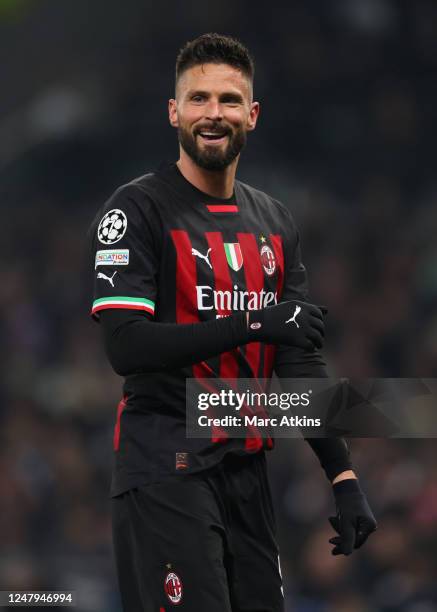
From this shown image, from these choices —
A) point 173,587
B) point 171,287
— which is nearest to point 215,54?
point 171,287

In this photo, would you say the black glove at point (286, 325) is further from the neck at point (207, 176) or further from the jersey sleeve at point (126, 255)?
the neck at point (207, 176)

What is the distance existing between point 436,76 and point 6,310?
13.0 feet

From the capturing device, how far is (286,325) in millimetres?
3406

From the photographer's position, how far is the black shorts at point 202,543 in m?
3.41

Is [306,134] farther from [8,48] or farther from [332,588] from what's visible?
[332,588]

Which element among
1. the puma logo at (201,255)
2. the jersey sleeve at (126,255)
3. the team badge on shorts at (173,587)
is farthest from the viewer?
the puma logo at (201,255)

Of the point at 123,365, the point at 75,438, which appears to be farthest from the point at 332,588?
the point at 123,365

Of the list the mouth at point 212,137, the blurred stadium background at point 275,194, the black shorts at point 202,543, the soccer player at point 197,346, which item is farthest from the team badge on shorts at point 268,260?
the blurred stadium background at point 275,194

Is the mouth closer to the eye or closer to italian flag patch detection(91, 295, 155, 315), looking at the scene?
the eye

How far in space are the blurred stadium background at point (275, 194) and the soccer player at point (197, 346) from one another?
3501 millimetres

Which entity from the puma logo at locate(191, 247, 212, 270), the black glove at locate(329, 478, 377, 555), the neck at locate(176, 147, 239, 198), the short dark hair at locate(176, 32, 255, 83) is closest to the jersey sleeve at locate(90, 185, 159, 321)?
the puma logo at locate(191, 247, 212, 270)

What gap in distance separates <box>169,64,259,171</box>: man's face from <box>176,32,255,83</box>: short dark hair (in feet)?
0.06

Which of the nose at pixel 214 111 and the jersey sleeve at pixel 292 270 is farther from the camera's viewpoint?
the jersey sleeve at pixel 292 270

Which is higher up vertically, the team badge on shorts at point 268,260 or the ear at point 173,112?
the ear at point 173,112
